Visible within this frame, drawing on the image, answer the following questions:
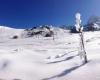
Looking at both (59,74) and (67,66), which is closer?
(59,74)

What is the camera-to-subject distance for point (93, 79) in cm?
1841

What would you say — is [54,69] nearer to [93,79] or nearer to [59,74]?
[59,74]

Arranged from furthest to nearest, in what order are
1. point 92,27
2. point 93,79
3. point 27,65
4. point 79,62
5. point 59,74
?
point 92,27 < point 27,65 < point 79,62 < point 59,74 < point 93,79

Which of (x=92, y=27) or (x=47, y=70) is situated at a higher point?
(x=92, y=27)

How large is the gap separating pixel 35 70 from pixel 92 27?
153 metres

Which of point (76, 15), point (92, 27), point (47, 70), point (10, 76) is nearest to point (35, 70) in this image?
point (47, 70)

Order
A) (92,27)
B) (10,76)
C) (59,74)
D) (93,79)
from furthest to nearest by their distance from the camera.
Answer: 1. (92,27)
2. (10,76)
3. (59,74)
4. (93,79)

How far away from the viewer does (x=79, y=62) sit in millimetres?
25000

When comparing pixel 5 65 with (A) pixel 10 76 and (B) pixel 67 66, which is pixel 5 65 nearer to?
(A) pixel 10 76

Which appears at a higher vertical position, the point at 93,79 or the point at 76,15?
the point at 76,15

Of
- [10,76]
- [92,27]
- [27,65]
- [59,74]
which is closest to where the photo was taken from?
[59,74]

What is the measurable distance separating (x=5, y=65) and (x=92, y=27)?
150599mm

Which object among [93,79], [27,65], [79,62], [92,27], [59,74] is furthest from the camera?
[92,27]

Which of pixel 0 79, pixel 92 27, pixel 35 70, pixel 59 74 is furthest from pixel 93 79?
pixel 92 27
